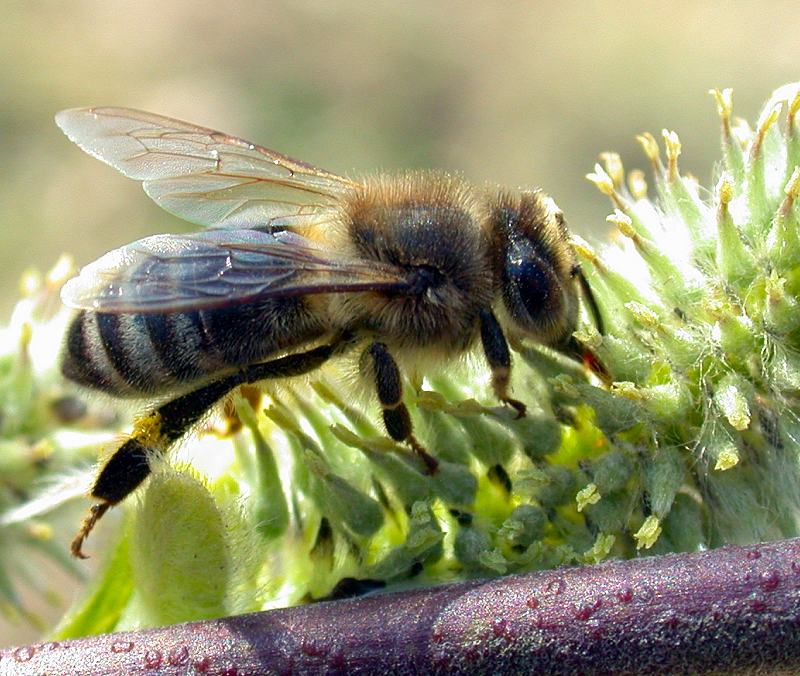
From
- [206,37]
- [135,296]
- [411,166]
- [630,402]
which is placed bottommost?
[630,402]

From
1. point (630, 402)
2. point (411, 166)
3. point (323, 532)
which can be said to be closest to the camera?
point (630, 402)

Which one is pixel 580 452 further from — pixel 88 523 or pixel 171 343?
pixel 88 523

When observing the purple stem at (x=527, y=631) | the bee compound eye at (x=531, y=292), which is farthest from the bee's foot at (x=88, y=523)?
the bee compound eye at (x=531, y=292)

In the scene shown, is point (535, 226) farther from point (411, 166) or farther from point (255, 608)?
point (411, 166)

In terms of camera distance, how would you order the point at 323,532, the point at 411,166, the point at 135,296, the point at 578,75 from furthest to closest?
the point at 578,75 → the point at 411,166 → the point at 323,532 → the point at 135,296

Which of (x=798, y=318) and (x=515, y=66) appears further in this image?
(x=515, y=66)

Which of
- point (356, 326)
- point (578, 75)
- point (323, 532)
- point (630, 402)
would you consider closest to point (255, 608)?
point (323, 532)

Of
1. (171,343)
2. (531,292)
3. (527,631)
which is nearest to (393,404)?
(531,292)
